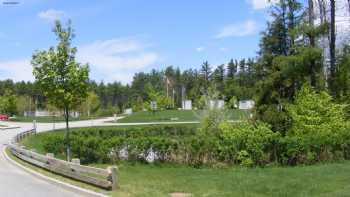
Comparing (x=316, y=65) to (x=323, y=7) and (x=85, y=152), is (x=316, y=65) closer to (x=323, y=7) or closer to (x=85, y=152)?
(x=323, y=7)

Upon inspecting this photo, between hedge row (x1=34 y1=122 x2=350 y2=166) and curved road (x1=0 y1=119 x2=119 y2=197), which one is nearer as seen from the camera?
curved road (x1=0 y1=119 x2=119 y2=197)

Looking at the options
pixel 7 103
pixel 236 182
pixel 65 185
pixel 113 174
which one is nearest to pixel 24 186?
pixel 65 185

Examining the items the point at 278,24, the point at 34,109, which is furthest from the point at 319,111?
the point at 34,109

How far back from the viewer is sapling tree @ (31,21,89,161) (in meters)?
20.1

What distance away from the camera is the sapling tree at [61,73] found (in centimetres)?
2006

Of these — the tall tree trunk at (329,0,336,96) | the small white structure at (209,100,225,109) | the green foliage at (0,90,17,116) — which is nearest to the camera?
the tall tree trunk at (329,0,336,96)

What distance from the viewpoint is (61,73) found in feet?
66.3

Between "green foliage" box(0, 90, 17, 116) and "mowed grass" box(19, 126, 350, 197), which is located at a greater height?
"green foliage" box(0, 90, 17, 116)

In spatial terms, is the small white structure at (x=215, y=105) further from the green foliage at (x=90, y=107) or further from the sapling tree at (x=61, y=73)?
the green foliage at (x=90, y=107)

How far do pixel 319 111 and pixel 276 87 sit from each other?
4.26m

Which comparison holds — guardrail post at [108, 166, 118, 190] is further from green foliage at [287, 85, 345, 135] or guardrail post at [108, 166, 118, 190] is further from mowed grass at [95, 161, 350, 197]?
green foliage at [287, 85, 345, 135]

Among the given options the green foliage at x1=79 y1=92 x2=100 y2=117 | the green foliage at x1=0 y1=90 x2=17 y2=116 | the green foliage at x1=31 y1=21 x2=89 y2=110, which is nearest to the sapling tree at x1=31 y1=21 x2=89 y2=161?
the green foliage at x1=31 y1=21 x2=89 y2=110

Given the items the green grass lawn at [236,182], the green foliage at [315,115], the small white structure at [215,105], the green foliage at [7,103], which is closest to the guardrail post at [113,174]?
the green grass lawn at [236,182]

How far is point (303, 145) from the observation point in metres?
16.6
